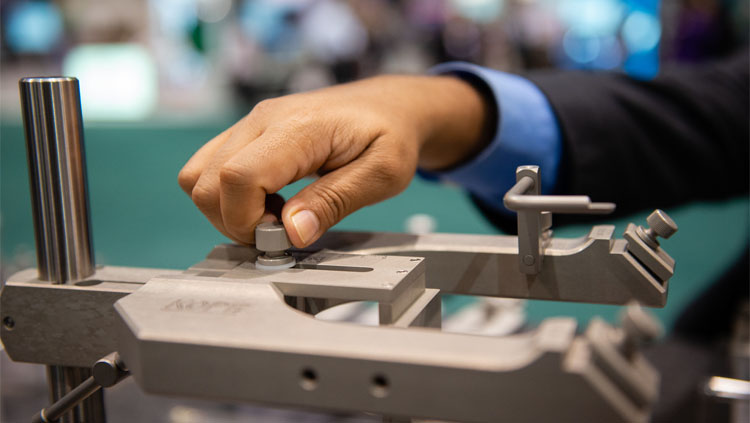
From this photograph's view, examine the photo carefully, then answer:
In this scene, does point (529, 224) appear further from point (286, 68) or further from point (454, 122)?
point (286, 68)

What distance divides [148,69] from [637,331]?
8.36ft

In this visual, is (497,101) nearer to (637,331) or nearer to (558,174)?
(558,174)

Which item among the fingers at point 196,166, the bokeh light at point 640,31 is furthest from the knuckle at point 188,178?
the bokeh light at point 640,31

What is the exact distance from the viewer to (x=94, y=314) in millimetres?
522

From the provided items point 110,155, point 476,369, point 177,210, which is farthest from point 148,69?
point 476,369

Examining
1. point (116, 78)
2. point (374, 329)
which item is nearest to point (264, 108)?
point (374, 329)

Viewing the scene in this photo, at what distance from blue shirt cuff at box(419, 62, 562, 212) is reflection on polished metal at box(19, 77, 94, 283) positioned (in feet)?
1.73

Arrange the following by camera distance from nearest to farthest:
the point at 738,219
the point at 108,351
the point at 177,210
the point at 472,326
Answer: the point at 108,351
the point at 472,326
the point at 738,219
the point at 177,210

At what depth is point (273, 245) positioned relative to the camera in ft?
1.72

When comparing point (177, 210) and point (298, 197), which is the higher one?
point (298, 197)

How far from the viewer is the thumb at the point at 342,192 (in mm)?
543

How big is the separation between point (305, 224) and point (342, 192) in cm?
6

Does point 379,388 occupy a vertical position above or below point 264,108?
below

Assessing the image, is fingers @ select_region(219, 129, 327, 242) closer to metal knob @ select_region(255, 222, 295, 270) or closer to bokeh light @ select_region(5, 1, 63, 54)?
metal knob @ select_region(255, 222, 295, 270)
